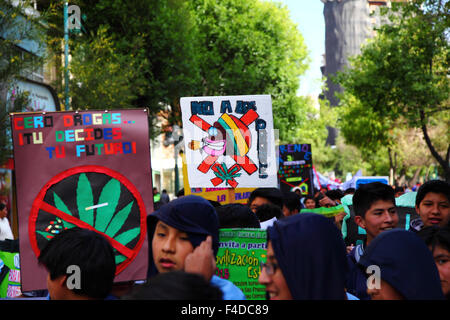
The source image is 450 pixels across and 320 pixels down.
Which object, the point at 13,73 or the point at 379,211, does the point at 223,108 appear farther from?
the point at 13,73

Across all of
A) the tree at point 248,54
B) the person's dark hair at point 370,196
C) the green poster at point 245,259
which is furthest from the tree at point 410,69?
the green poster at point 245,259

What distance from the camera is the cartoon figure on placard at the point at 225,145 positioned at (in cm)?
678

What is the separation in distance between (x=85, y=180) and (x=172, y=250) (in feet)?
→ 5.32

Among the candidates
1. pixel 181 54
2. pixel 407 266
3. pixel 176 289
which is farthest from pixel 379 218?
pixel 181 54

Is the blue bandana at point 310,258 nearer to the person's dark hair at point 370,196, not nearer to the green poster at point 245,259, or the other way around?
the green poster at point 245,259

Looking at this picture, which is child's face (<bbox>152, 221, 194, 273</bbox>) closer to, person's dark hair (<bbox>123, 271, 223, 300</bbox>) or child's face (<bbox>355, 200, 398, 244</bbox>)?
person's dark hair (<bbox>123, 271, 223, 300</bbox>)

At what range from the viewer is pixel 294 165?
48.9ft

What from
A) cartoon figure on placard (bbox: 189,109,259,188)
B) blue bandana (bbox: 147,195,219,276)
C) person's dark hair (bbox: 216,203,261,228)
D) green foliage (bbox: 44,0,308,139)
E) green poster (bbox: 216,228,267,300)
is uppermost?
green foliage (bbox: 44,0,308,139)

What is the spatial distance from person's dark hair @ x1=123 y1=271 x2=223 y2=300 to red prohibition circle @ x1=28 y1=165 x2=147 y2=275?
8.35 ft

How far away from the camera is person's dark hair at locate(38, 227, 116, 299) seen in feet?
9.99

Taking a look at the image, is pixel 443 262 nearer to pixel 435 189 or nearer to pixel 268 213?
pixel 435 189

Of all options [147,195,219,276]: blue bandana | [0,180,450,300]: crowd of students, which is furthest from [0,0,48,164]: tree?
[147,195,219,276]: blue bandana

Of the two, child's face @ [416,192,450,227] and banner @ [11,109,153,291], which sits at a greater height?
banner @ [11,109,153,291]

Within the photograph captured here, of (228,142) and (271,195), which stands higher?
(228,142)
